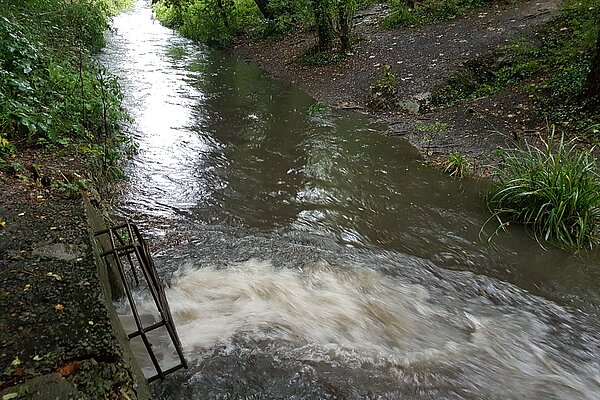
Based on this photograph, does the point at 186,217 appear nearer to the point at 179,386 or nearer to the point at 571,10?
the point at 179,386

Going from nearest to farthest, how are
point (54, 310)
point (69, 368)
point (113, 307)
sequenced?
point (69, 368), point (54, 310), point (113, 307)

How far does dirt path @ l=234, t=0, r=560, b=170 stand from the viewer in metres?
7.49

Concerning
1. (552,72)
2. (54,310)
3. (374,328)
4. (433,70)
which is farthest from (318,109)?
(54,310)

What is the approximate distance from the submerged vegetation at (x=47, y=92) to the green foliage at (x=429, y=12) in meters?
9.16

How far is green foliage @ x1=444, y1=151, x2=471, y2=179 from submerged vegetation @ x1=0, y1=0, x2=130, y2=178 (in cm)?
456

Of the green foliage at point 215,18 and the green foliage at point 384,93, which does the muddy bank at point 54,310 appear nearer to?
the green foliage at point 384,93

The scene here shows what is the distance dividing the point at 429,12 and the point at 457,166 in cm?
920

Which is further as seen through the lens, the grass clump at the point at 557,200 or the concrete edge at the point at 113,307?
the grass clump at the point at 557,200

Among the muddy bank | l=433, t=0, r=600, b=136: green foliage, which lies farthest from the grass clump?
the muddy bank

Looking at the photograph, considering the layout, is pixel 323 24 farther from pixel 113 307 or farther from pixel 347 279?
pixel 113 307

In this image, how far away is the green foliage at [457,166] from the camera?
6.39 metres

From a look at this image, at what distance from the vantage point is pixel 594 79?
6871 mm

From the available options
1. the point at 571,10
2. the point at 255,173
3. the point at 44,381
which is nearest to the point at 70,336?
the point at 44,381

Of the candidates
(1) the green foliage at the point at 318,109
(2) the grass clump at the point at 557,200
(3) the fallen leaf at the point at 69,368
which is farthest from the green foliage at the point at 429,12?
(3) the fallen leaf at the point at 69,368
